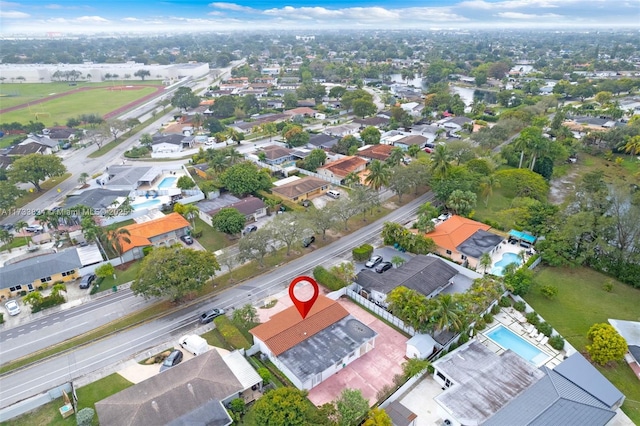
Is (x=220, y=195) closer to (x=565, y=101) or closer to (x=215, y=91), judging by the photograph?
(x=215, y=91)

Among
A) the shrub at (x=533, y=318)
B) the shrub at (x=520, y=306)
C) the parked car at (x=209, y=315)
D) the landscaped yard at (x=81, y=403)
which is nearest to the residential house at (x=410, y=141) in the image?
the shrub at (x=520, y=306)

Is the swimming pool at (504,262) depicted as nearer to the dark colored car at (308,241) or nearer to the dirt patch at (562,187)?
the dark colored car at (308,241)

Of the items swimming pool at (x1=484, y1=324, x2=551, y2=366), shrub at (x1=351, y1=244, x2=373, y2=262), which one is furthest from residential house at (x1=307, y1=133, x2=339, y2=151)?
swimming pool at (x1=484, y1=324, x2=551, y2=366)

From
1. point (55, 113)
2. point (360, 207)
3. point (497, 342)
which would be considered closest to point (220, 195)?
point (360, 207)

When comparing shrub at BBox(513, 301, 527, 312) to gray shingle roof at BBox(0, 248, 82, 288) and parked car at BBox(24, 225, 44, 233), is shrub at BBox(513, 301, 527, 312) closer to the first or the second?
gray shingle roof at BBox(0, 248, 82, 288)

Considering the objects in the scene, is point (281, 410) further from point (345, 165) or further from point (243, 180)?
point (345, 165)

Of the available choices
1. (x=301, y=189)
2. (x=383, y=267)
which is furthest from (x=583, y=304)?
(x=301, y=189)
